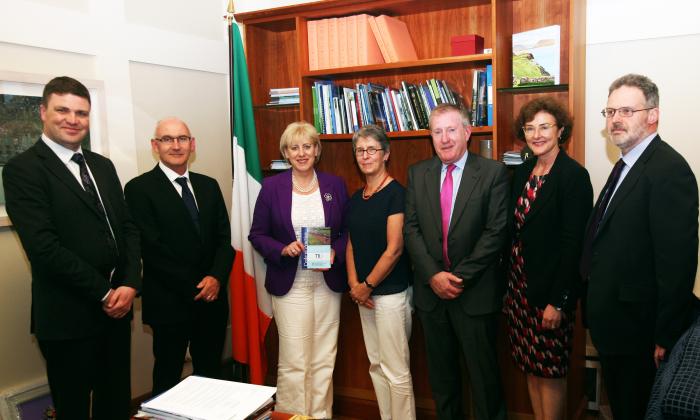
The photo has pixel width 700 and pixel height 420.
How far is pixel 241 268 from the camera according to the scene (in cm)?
338

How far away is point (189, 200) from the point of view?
9.55 feet

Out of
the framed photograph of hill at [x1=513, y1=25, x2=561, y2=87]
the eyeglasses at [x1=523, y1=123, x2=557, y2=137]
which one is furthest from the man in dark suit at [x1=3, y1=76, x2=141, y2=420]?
the framed photograph of hill at [x1=513, y1=25, x2=561, y2=87]

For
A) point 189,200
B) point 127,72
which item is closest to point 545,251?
point 189,200

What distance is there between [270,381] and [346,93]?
78.4 inches

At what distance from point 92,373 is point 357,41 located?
2.28 m

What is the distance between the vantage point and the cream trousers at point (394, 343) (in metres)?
2.86

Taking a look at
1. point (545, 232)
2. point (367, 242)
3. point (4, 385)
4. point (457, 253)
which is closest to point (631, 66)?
point (545, 232)

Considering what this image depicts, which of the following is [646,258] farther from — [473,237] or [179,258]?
[179,258]

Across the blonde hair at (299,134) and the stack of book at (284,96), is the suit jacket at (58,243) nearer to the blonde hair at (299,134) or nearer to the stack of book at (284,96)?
the blonde hair at (299,134)

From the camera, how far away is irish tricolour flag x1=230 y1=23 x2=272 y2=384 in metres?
3.40

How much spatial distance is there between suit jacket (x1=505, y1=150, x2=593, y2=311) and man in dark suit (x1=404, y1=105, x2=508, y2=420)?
0.19 meters

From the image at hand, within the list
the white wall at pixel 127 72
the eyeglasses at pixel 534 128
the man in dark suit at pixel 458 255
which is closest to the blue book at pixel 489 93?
the man in dark suit at pixel 458 255

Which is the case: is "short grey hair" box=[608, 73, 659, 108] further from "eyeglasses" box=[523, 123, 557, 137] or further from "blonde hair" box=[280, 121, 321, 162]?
"blonde hair" box=[280, 121, 321, 162]

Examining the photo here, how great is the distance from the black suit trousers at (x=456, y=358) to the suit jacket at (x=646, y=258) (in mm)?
579
